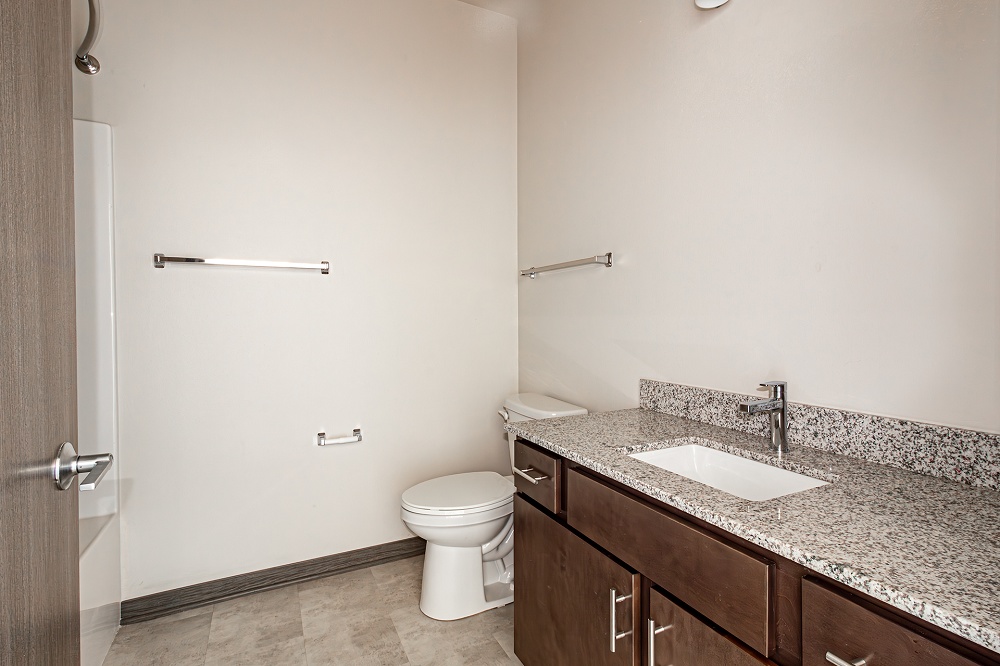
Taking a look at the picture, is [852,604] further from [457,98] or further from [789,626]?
[457,98]

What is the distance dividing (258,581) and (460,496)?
0.98 meters

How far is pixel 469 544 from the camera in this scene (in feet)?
6.45

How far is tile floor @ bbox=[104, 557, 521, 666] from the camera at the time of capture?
1750 mm

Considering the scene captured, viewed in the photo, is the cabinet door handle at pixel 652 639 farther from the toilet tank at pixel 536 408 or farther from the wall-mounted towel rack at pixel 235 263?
the wall-mounted towel rack at pixel 235 263

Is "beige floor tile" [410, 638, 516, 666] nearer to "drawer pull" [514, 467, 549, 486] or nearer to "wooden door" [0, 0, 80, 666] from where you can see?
"drawer pull" [514, 467, 549, 486]

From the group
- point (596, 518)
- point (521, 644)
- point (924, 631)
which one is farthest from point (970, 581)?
point (521, 644)

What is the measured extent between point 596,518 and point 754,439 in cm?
50

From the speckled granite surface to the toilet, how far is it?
68 centimetres

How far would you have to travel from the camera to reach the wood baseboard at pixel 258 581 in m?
2.00

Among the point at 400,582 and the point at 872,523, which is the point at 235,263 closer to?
the point at 400,582

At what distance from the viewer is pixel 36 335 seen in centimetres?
65

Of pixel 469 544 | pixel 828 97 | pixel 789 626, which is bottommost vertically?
pixel 469 544

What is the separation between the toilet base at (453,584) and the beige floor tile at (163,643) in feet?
2.59

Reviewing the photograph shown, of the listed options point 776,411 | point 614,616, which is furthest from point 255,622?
point 776,411
